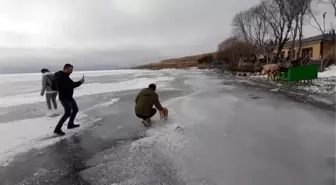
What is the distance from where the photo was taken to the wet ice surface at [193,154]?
3.58 meters

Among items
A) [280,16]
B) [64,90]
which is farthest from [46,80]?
[280,16]

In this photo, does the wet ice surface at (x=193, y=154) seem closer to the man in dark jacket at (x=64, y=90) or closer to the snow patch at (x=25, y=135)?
the snow patch at (x=25, y=135)

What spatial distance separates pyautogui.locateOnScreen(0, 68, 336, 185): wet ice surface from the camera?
3.58 metres

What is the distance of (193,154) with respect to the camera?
4414 millimetres

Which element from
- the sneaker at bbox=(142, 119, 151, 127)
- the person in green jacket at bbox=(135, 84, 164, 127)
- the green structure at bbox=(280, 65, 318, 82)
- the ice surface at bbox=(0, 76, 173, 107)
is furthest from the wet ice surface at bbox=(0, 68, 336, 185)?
the green structure at bbox=(280, 65, 318, 82)

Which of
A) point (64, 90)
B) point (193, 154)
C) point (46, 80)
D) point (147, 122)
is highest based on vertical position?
point (46, 80)

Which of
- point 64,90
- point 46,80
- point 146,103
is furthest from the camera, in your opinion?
point 46,80

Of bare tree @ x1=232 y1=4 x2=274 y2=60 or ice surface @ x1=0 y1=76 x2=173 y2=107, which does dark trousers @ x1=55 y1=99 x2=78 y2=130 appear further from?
bare tree @ x1=232 y1=4 x2=274 y2=60

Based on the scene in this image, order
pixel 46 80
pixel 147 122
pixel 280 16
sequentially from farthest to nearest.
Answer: pixel 280 16, pixel 46 80, pixel 147 122

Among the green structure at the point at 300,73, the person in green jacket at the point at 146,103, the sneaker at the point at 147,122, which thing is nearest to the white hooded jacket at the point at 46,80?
the person in green jacket at the point at 146,103

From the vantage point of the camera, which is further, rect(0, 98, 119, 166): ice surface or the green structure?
the green structure

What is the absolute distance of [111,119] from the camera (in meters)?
7.71

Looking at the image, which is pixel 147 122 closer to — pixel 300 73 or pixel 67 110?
pixel 67 110

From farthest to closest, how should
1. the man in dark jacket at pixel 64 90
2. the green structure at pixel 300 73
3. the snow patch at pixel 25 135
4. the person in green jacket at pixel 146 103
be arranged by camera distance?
the green structure at pixel 300 73
the person in green jacket at pixel 146 103
the man in dark jacket at pixel 64 90
the snow patch at pixel 25 135
